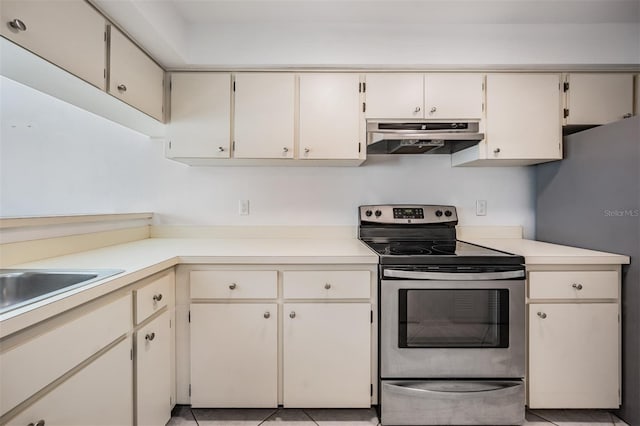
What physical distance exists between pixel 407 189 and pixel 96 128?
222cm

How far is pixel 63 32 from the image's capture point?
122cm

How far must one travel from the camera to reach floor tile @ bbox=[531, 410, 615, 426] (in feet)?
5.47

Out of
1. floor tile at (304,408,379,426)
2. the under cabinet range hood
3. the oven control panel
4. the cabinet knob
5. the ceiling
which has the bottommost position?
floor tile at (304,408,379,426)

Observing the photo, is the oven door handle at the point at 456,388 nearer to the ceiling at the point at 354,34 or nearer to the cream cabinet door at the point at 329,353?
the cream cabinet door at the point at 329,353

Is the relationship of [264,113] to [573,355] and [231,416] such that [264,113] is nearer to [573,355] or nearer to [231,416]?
[231,416]

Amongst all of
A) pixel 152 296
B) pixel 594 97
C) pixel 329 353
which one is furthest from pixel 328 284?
pixel 594 97

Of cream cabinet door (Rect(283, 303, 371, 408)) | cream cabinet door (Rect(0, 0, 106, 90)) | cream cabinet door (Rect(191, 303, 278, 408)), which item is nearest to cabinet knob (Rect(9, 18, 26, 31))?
cream cabinet door (Rect(0, 0, 106, 90))

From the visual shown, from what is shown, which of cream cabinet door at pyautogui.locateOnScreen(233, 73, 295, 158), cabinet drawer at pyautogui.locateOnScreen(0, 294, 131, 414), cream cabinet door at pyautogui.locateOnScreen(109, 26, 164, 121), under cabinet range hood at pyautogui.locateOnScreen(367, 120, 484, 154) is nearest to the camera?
cabinet drawer at pyautogui.locateOnScreen(0, 294, 131, 414)

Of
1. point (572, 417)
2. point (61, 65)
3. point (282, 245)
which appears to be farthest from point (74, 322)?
point (572, 417)

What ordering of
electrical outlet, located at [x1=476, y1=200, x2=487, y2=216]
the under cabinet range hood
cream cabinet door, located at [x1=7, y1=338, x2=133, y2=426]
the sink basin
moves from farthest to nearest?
1. electrical outlet, located at [x1=476, y1=200, x2=487, y2=216]
2. the under cabinet range hood
3. the sink basin
4. cream cabinet door, located at [x1=7, y1=338, x2=133, y2=426]

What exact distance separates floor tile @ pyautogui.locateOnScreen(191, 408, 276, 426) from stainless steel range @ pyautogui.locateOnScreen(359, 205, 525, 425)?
64cm

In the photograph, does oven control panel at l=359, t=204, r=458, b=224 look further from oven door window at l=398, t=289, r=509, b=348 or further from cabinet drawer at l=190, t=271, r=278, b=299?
cabinet drawer at l=190, t=271, r=278, b=299

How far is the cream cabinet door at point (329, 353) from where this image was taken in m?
1.63

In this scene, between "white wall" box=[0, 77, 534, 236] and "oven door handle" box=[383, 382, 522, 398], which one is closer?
"oven door handle" box=[383, 382, 522, 398]
